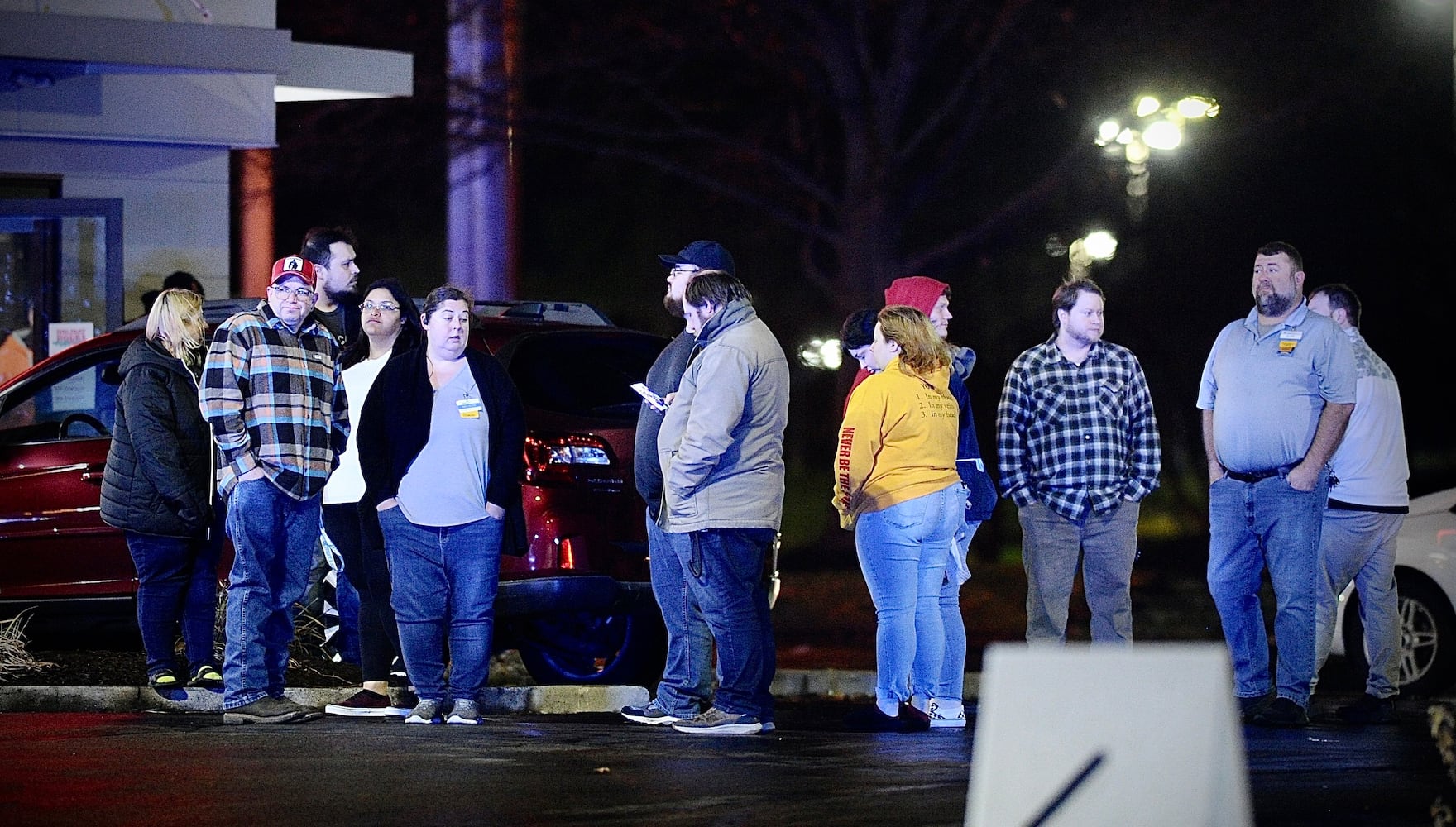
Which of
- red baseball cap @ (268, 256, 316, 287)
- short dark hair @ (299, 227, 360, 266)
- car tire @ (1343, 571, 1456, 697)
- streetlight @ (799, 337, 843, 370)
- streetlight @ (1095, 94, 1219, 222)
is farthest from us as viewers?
streetlight @ (799, 337, 843, 370)

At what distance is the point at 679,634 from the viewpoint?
882cm

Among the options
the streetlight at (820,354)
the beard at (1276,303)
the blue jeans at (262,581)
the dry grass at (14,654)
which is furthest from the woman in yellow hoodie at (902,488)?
the streetlight at (820,354)

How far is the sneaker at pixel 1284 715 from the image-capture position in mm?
8898

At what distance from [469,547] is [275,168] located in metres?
15.0

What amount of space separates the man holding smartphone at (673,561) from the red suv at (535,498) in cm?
51

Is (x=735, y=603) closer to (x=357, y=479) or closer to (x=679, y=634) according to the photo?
(x=679, y=634)

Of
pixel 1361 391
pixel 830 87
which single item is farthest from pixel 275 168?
pixel 1361 391

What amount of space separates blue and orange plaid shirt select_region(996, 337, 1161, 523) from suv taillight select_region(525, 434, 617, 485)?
197cm

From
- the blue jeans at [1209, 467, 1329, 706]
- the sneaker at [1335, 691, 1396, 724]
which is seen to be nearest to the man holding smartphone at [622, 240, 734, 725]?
the blue jeans at [1209, 467, 1329, 706]

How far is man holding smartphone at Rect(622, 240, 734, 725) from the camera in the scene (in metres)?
8.67

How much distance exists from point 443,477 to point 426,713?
3.68ft

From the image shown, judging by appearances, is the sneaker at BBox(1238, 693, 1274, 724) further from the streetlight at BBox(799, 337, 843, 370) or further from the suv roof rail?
the streetlight at BBox(799, 337, 843, 370)

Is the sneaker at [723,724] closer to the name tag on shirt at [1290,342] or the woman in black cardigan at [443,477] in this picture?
the woman in black cardigan at [443,477]

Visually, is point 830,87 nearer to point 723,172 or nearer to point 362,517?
point 723,172
